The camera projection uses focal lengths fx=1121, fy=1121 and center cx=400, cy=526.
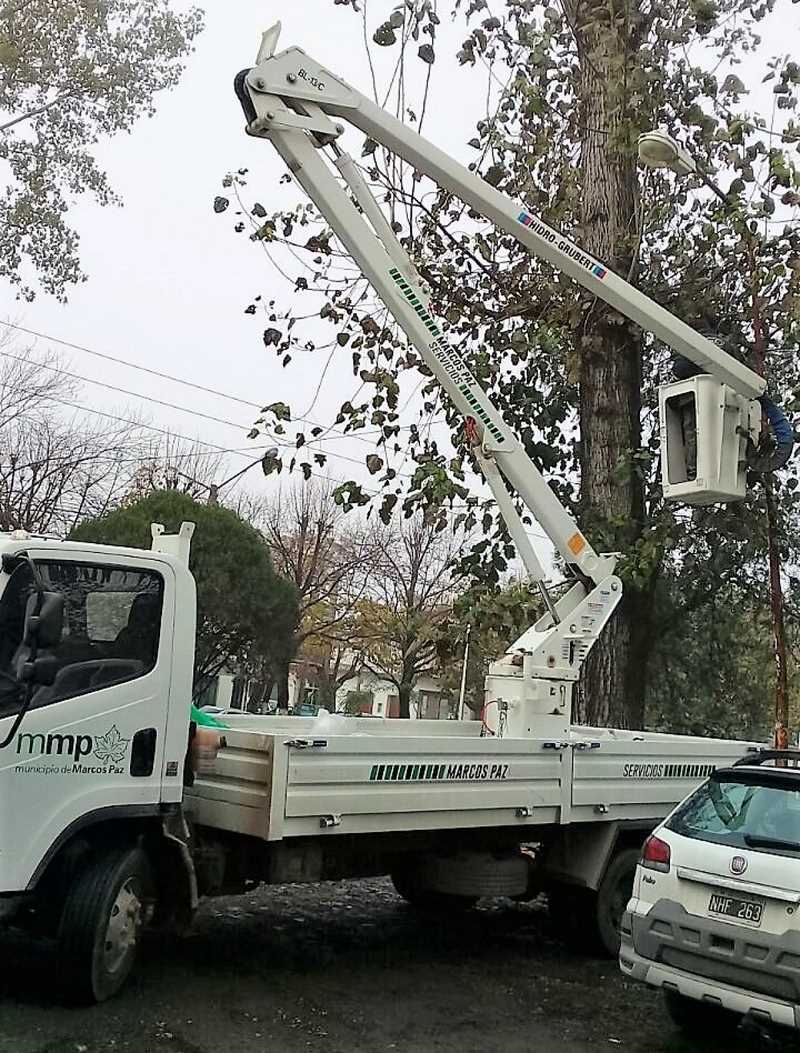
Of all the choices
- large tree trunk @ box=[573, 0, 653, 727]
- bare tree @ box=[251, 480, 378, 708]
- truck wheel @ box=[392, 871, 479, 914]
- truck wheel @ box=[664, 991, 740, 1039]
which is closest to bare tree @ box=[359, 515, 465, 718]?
bare tree @ box=[251, 480, 378, 708]

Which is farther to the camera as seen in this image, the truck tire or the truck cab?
the truck tire

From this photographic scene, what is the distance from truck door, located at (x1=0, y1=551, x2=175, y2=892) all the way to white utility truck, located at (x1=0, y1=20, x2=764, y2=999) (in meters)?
0.01

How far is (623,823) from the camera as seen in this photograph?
8.05 meters

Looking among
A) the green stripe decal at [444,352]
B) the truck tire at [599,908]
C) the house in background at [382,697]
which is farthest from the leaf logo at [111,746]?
the house in background at [382,697]

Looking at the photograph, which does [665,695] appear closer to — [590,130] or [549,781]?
[590,130]

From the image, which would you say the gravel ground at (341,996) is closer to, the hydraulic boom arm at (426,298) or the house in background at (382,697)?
the hydraulic boom arm at (426,298)

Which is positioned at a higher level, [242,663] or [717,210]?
[717,210]

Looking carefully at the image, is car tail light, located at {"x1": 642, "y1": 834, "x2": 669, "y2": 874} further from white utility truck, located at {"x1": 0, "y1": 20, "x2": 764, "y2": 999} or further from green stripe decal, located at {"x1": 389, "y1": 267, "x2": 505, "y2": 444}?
green stripe decal, located at {"x1": 389, "y1": 267, "x2": 505, "y2": 444}

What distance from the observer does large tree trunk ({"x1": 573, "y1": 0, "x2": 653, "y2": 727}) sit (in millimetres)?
11672

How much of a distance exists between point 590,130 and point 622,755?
774 cm

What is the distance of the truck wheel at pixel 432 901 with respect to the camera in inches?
341

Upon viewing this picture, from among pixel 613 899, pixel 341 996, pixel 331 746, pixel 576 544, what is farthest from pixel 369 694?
pixel 331 746

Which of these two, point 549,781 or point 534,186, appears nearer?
point 549,781

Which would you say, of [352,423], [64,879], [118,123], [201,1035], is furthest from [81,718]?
[118,123]
